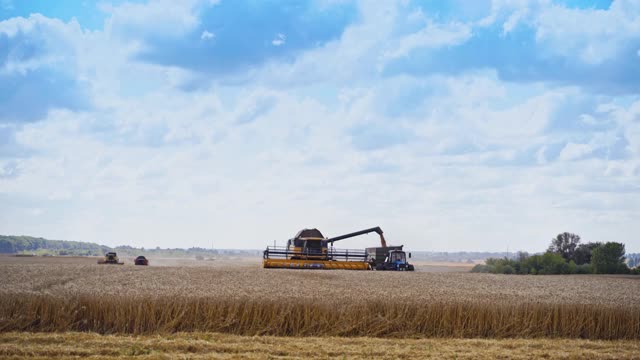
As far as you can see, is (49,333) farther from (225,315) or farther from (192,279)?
(192,279)

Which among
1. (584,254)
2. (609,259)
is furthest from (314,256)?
(584,254)

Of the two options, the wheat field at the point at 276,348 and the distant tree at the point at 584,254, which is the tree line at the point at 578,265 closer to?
the distant tree at the point at 584,254

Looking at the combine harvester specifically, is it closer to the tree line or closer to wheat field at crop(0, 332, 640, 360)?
the tree line

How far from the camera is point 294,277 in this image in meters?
34.9

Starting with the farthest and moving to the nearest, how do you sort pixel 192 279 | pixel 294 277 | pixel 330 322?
pixel 294 277 < pixel 192 279 < pixel 330 322

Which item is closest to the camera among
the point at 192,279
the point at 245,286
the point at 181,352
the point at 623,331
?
the point at 181,352

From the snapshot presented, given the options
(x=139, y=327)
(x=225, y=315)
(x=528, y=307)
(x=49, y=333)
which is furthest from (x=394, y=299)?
(x=49, y=333)

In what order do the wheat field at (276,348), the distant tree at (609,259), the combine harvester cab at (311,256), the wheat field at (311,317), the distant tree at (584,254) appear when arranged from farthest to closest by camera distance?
the distant tree at (584,254)
the distant tree at (609,259)
the combine harvester cab at (311,256)
the wheat field at (311,317)
the wheat field at (276,348)

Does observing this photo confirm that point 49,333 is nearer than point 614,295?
Yes

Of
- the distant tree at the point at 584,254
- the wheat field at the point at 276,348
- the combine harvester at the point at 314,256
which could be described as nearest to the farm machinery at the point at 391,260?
the combine harvester at the point at 314,256

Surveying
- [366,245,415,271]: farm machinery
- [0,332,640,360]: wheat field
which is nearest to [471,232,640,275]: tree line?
[366,245,415,271]: farm machinery

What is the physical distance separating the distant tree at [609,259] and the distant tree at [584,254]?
754 centimetres

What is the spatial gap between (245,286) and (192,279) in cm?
577

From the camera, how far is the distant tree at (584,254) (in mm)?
65188
